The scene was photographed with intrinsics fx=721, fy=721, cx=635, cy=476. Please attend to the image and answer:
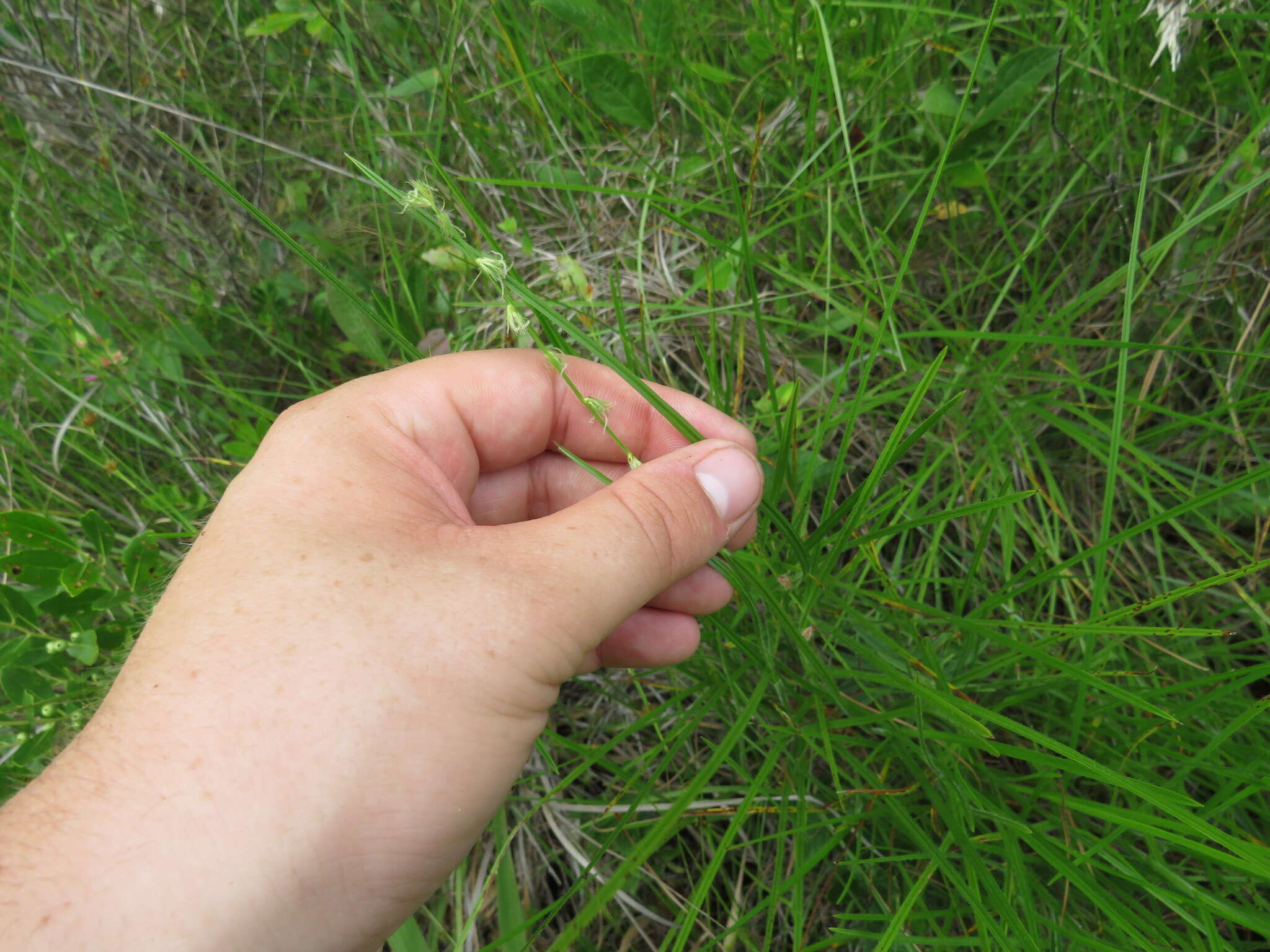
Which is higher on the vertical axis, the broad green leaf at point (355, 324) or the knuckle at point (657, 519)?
the broad green leaf at point (355, 324)

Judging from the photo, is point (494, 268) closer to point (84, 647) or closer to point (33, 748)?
point (84, 647)

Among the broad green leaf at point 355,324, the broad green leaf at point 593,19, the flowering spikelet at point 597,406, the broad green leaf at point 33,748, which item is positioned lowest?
the broad green leaf at point 33,748

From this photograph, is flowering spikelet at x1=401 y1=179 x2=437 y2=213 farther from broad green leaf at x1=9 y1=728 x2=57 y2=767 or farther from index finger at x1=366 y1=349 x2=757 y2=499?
A: broad green leaf at x1=9 y1=728 x2=57 y2=767

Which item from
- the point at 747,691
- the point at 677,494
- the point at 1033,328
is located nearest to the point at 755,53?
the point at 1033,328

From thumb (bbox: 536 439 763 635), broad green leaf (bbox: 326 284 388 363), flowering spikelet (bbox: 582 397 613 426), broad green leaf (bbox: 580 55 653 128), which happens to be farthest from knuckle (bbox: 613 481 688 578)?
broad green leaf (bbox: 580 55 653 128)

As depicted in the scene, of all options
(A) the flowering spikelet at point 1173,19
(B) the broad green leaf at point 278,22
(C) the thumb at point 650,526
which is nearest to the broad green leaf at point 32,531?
(C) the thumb at point 650,526

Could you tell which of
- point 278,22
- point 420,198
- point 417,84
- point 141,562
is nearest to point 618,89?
point 417,84

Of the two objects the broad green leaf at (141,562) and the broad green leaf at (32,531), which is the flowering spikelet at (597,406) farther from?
the broad green leaf at (32,531)

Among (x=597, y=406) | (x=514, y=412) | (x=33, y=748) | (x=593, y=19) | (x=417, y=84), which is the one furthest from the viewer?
(x=417, y=84)

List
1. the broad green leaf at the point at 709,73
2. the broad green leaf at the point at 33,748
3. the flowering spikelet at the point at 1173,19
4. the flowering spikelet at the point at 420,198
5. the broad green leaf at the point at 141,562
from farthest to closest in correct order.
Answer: the broad green leaf at the point at 709,73 < the broad green leaf at the point at 141,562 < the broad green leaf at the point at 33,748 < the flowering spikelet at the point at 1173,19 < the flowering spikelet at the point at 420,198
